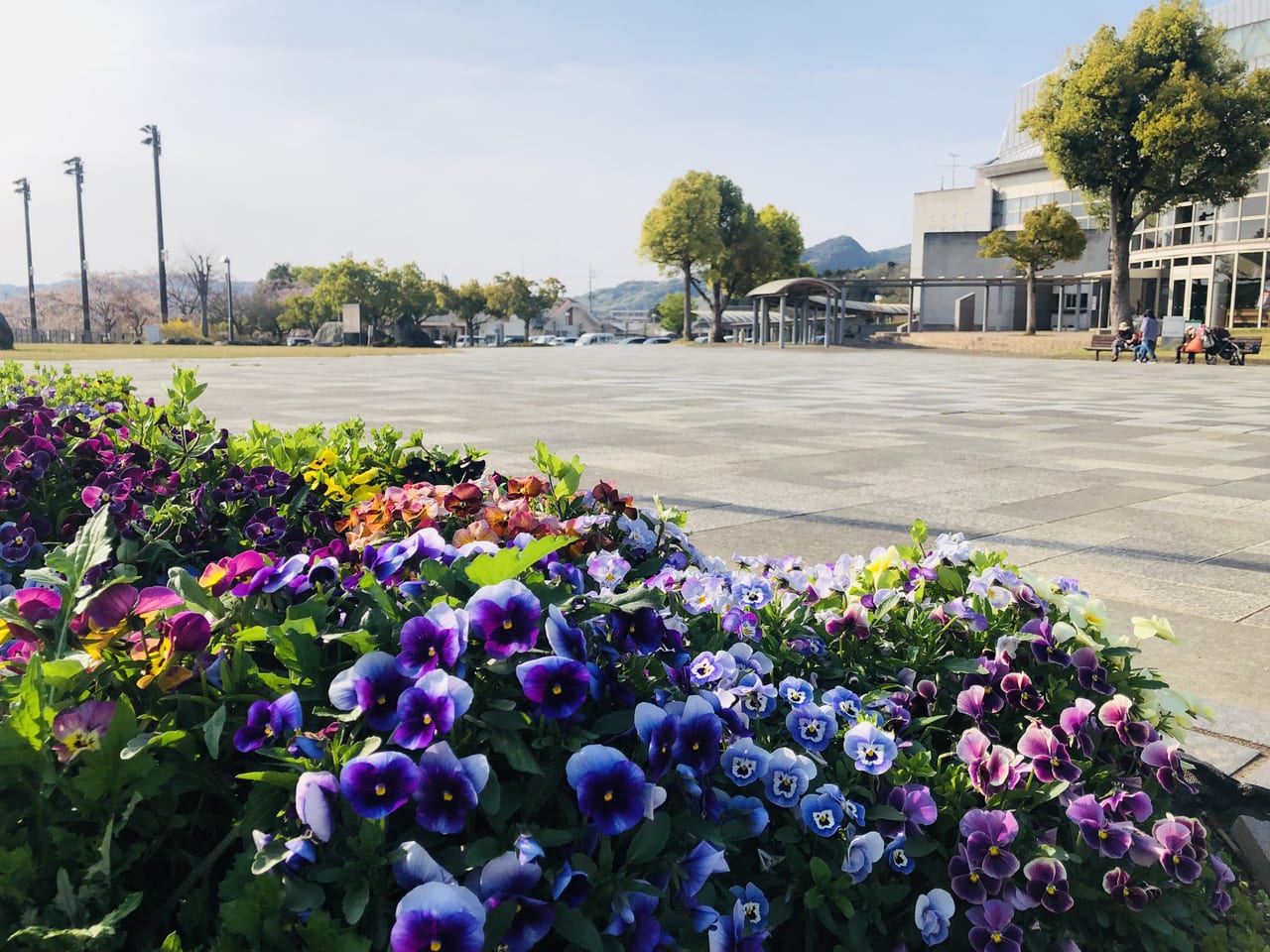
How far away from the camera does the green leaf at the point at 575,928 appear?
4.22 feet

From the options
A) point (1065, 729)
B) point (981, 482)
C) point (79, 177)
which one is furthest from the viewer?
point (79, 177)

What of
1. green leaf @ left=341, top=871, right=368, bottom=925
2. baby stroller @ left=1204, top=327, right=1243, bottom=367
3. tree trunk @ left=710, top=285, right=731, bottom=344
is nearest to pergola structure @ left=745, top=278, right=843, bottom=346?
tree trunk @ left=710, top=285, right=731, bottom=344

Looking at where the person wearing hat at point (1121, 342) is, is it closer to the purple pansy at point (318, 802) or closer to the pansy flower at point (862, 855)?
the pansy flower at point (862, 855)

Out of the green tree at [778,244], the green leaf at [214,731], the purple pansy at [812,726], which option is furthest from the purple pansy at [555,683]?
the green tree at [778,244]

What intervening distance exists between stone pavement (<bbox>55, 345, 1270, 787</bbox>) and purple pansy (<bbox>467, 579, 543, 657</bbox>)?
205 cm

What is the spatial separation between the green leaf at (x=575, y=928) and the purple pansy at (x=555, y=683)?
0.27 meters

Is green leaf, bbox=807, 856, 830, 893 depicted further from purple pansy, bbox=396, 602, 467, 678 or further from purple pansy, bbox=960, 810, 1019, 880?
purple pansy, bbox=396, 602, 467, 678

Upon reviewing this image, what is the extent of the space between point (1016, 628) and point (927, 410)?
1186 centimetres

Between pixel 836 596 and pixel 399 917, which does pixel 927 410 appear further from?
pixel 399 917

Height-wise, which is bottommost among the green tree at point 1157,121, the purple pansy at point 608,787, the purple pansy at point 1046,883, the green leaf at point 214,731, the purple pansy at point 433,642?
the purple pansy at point 1046,883

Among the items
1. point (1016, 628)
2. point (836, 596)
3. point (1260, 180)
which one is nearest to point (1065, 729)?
point (1016, 628)

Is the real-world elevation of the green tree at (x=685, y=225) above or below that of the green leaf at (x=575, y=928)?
above

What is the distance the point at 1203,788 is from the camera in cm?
253

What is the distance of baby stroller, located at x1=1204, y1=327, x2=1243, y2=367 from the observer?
28.2 m
